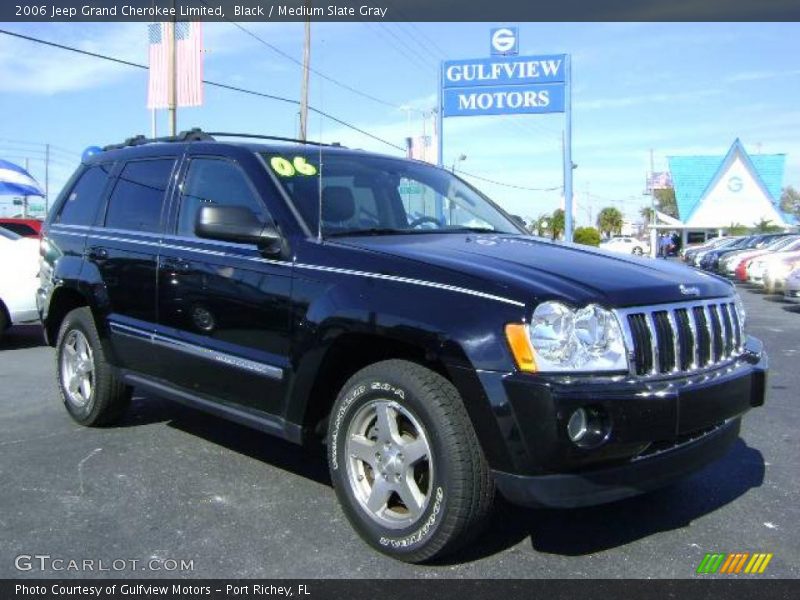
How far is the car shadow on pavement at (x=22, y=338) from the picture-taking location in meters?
9.80

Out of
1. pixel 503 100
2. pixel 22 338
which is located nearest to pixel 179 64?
pixel 503 100

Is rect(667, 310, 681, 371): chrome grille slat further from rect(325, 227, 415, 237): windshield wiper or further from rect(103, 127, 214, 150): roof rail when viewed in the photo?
rect(103, 127, 214, 150): roof rail

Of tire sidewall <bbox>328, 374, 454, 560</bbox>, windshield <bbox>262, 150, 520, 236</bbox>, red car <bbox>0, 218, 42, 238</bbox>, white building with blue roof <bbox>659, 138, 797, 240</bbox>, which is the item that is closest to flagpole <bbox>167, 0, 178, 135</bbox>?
red car <bbox>0, 218, 42, 238</bbox>

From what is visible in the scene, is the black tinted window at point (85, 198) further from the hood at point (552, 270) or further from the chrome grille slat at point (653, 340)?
the chrome grille slat at point (653, 340)

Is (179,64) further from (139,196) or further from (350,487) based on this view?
(350,487)

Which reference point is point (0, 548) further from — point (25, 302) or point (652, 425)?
point (25, 302)

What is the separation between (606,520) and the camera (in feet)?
12.9

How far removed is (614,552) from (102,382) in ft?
11.5

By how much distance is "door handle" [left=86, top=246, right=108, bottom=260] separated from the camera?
17.1 ft

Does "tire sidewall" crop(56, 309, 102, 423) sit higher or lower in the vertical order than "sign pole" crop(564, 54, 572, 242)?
lower

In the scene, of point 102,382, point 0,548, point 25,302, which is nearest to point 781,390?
point 102,382

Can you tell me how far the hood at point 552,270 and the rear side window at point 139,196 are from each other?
1.64 meters

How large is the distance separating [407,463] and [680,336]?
1.28 meters

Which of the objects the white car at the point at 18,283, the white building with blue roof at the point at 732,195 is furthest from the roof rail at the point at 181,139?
the white building with blue roof at the point at 732,195
